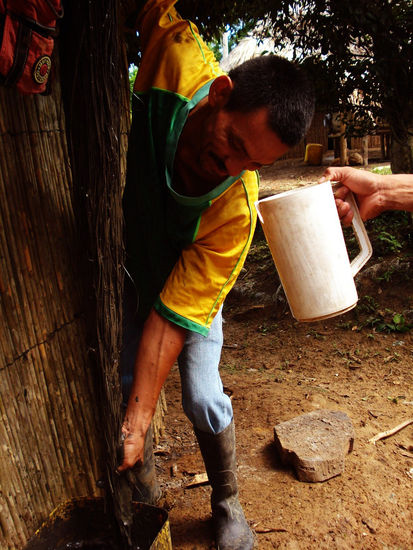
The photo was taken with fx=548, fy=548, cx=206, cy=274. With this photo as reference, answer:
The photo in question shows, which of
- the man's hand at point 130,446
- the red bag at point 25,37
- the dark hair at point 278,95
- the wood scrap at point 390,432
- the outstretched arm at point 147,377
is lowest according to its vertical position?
the wood scrap at point 390,432

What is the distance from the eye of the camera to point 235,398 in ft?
11.2

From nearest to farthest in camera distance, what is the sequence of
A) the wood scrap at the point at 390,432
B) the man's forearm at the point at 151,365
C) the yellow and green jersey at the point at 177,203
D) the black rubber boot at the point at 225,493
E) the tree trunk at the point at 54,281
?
the tree trunk at the point at 54,281 → the man's forearm at the point at 151,365 → the yellow and green jersey at the point at 177,203 → the black rubber boot at the point at 225,493 → the wood scrap at the point at 390,432

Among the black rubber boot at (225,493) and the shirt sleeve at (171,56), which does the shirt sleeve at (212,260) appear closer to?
the shirt sleeve at (171,56)

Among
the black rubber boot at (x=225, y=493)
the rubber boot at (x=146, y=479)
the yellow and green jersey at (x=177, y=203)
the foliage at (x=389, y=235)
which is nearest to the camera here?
the yellow and green jersey at (x=177, y=203)

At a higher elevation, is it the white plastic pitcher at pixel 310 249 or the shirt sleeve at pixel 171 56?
the shirt sleeve at pixel 171 56

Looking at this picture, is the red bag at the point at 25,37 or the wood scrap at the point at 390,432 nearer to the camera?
the red bag at the point at 25,37

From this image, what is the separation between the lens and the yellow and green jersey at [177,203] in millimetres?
1861

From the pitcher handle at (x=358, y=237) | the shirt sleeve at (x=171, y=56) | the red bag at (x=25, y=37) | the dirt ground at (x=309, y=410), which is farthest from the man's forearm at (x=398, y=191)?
the dirt ground at (x=309, y=410)

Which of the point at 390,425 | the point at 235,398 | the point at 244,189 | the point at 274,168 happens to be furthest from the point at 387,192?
the point at 274,168

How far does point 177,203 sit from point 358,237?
→ 629 mm


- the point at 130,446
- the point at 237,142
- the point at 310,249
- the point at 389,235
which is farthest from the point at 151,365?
the point at 389,235

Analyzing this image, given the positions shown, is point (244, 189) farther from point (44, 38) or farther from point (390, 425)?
point (390, 425)

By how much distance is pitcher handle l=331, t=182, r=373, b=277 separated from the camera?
6.06 feet

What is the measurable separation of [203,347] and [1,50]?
123 centimetres
